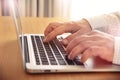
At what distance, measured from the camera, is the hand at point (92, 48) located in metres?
0.69

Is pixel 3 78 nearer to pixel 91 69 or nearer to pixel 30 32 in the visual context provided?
pixel 91 69

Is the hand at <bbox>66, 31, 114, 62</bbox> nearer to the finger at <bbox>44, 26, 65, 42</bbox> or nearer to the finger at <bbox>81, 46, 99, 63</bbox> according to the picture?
the finger at <bbox>81, 46, 99, 63</bbox>

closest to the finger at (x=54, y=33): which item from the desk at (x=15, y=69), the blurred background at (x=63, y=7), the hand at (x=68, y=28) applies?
the hand at (x=68, y=28)

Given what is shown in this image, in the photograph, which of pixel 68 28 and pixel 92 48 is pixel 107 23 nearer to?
pixel 68 28

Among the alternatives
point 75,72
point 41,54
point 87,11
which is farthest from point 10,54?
point 87,11

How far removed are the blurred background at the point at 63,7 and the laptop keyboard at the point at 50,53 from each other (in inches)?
48.5

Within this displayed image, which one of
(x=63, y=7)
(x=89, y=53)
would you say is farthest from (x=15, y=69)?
(x=63, y=7)

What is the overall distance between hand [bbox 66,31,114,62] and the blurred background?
1.34 metres

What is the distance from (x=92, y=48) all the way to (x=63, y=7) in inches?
60.7

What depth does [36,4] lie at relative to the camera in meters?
2.15

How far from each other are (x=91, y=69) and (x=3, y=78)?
22 cm

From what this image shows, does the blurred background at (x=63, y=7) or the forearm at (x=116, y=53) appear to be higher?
the forearm at (x=116, y=53)

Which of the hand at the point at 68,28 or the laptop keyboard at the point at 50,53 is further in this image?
the hand at the point at 68,28

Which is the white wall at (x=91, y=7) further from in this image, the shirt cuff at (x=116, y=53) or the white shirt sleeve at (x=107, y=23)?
the shirt cuff at (x=116, y=53)
